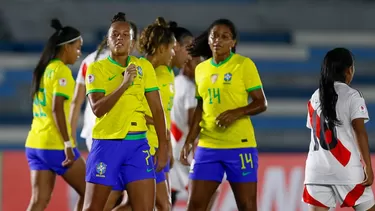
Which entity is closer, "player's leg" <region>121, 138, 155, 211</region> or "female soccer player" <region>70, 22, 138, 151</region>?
"player's leg" <region>121, 138, 155, 211</region>

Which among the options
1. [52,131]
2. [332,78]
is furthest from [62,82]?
[332,78]

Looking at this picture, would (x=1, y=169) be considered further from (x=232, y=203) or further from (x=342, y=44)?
(x=342, y=44)

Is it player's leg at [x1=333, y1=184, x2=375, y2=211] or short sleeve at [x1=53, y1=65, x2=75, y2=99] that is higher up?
short sleeve at [x1=53, y1=65, x2=75, y2=99]

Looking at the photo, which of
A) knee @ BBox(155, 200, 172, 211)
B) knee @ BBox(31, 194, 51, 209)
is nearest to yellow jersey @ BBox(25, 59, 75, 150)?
knee @ BBox(31, 194, 51, 209)

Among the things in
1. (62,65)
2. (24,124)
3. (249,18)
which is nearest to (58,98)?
(62,65)

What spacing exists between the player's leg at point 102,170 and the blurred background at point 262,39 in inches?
259

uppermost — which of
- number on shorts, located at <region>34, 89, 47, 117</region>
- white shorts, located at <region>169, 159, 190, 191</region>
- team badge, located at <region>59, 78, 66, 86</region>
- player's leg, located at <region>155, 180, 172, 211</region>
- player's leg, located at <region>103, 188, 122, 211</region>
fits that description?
team badge, located at <region>59, 78, 66, 86</region>

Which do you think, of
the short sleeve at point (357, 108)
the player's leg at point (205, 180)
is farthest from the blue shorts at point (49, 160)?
the short sleeve at point (357, 108)

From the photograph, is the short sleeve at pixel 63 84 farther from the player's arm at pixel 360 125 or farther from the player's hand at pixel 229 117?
the player's arm at pixel 360 125

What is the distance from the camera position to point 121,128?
17.8 ft

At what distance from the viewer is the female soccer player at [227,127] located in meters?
6.36

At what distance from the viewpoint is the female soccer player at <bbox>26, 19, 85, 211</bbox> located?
689cm

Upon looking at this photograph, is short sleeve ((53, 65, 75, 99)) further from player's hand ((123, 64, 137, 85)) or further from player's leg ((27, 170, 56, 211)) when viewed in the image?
player's hand ((123, 64, 137, 85))

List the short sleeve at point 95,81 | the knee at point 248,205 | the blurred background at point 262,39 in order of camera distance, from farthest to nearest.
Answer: the blurred background at point 262,39 → the knee at point 248,205 → the short sleeve at point 95,81
